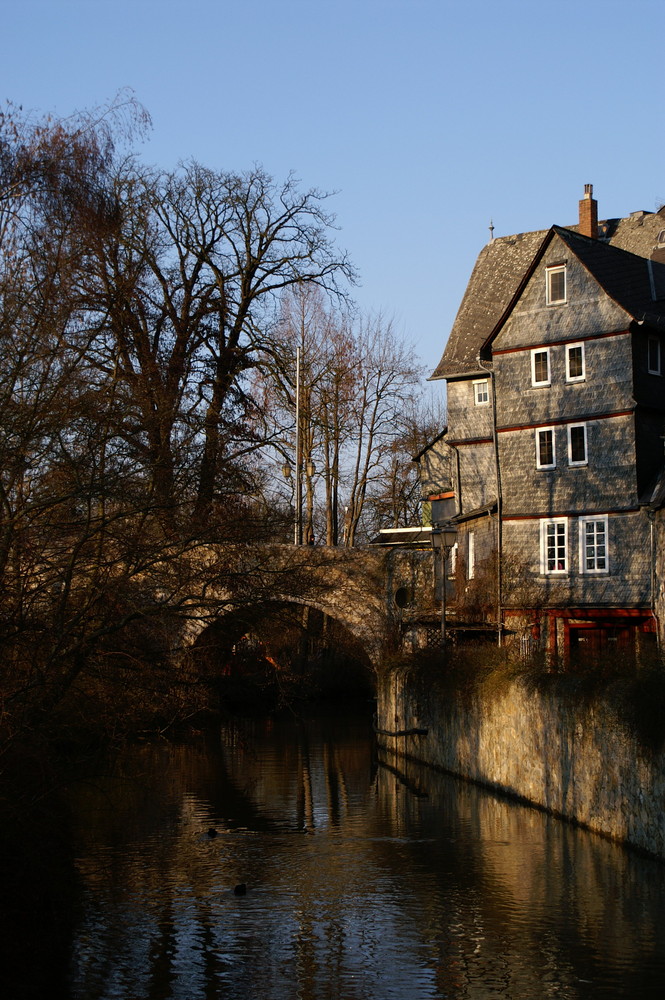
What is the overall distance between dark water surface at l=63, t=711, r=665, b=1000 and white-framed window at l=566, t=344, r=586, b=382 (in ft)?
35.6

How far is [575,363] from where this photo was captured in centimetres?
2866

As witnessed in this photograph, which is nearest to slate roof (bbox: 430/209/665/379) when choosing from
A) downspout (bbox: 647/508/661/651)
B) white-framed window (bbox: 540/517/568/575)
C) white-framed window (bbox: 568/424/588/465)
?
white-framed window (bbox: 568/424/588/465)

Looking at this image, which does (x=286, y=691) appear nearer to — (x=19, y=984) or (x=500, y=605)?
(x=19, y=984)

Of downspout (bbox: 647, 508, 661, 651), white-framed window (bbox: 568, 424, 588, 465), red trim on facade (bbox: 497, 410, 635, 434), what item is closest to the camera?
downspout (bbox: 647, 508, 661, 651)

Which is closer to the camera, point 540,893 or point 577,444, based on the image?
point 540,893

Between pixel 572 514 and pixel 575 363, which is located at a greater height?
pixel 575 363

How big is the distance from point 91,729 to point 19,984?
2.55 metres

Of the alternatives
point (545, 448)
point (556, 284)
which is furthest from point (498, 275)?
point (545, 448)

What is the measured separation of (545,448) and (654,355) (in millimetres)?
3330

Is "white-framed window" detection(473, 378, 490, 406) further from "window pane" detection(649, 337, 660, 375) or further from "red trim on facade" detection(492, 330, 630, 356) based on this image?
"window pane" detection(649, 337, 660, 375)

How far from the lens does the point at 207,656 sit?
1662 centimetres

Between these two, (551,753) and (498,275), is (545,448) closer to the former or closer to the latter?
(498,275)

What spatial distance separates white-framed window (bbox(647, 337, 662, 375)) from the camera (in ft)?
92.9

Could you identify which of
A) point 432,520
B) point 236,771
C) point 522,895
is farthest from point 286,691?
point 432,520
